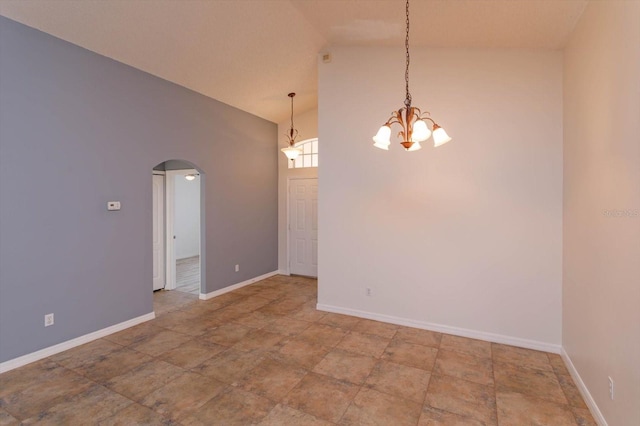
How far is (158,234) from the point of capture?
562 cm

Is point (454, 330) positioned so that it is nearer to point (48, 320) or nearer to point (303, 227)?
point (303, 227)

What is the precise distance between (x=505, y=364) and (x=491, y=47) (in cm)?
349

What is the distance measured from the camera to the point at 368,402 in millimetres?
2510

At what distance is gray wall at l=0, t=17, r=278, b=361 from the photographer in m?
2.98

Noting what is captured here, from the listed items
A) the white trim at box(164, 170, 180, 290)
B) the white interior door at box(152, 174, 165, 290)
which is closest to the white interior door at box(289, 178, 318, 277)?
the white trim at box(164, 170, 180, 290)

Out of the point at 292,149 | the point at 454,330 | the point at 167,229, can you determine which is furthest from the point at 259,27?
the point at 454,330

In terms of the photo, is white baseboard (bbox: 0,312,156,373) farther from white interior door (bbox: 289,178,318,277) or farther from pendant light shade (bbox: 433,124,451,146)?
pendant light shade (bbox: 433,124,451,146)

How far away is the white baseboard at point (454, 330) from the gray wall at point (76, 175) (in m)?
2.83

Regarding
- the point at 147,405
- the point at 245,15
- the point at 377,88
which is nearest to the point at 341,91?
the point at 377,88

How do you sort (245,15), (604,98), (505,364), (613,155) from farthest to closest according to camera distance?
(245,15) → (505,364) → (604,98) → (613,155)

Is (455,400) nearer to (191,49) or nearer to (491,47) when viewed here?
(491,47)

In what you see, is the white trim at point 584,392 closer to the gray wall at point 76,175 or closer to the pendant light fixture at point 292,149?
the pendant light fixture at point 292,149

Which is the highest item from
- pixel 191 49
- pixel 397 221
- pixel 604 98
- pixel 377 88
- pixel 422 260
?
pixel 191 49

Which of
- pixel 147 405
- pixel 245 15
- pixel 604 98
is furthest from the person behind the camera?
pixel 245 15
